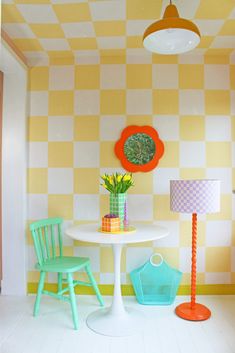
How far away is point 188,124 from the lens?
287 cm

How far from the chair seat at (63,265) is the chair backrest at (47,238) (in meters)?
0.08

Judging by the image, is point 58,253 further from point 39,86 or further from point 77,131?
point 39,86

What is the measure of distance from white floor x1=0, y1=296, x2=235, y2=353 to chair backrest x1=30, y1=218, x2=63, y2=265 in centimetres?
44

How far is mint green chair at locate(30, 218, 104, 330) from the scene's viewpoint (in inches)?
93.1

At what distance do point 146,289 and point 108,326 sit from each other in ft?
2.19

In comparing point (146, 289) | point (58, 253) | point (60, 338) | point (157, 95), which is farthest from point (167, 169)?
point (60, 338)

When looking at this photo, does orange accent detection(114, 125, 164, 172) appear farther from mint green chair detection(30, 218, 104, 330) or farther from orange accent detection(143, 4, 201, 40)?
→ orange accent detection(143, 4, 201, 40)

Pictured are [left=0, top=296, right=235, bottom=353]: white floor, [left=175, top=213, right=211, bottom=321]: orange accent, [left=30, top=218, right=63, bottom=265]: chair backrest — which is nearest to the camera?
[left=0, top=296, right=235, bottom=353]: white floor

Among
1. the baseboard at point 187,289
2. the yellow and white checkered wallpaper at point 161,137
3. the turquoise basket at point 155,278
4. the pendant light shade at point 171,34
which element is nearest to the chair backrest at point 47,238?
the yellow and white checkered wallpaper at point 161,137

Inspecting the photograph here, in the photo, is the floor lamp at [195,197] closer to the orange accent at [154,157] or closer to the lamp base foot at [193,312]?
the lamp base foot at [193,312]

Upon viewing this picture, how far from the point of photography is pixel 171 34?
1.84 m

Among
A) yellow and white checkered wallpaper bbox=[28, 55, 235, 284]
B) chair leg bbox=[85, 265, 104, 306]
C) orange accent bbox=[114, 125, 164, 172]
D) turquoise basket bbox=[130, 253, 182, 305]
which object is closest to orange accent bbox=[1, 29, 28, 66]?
yellow and white checkered wallpaper bbox=[28, 55, 235, 284]

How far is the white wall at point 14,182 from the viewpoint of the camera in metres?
2.85

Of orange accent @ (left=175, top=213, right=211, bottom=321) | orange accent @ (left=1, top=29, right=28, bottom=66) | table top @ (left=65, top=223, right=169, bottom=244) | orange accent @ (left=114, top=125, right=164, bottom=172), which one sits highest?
orange accent @ (left=1, top=29, right=28, bottom=66)
